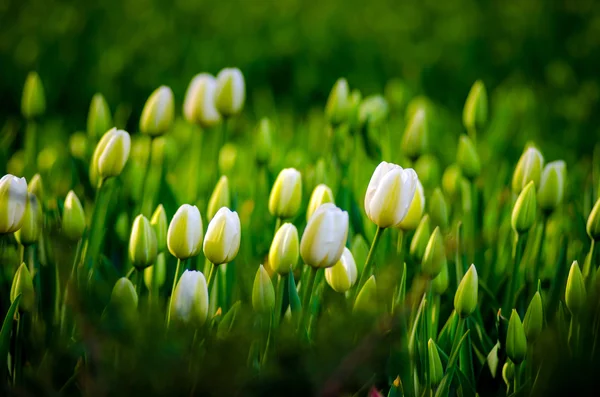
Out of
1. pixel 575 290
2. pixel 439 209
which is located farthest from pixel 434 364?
pixel 439 209

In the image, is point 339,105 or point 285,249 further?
point 339,105

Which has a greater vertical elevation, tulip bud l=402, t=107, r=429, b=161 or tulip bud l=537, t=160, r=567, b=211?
tulip bud l=402, t=107, r=429, b=161

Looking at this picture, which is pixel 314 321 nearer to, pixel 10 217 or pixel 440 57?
pixel 10 217

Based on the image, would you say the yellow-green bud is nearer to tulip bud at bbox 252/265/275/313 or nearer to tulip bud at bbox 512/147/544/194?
tulip bud at bbox 252/265/275/313

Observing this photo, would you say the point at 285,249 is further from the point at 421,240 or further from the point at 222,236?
the point at 421,240

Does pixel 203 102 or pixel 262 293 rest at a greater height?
pixel 203 102

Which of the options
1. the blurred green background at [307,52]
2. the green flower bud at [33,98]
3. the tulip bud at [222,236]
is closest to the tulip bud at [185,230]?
the tulip bud at [222,236]

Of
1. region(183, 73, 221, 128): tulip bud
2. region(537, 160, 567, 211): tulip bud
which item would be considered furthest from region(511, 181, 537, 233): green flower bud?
region(183, 73, 221, 128): tulip bud

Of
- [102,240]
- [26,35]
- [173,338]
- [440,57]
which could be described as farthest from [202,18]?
[173,338]
